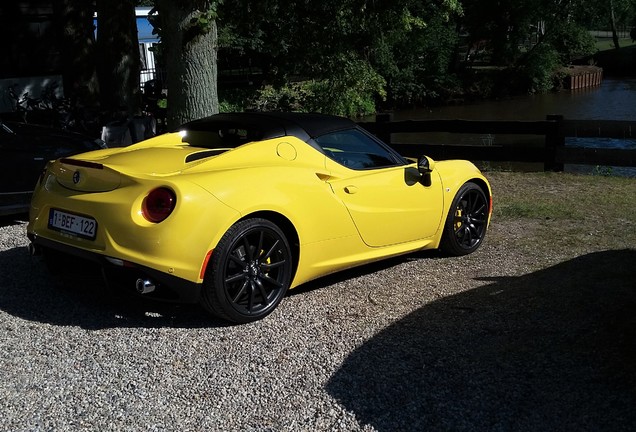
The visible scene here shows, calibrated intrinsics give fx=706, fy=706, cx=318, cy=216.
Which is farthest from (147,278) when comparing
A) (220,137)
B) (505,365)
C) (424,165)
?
(424,165)

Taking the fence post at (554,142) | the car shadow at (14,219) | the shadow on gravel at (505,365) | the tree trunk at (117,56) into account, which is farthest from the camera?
the tree trunk at (117,56)

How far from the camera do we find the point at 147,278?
13.9 ft

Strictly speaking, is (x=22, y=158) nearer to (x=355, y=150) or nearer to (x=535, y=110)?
(x=355, y=150)

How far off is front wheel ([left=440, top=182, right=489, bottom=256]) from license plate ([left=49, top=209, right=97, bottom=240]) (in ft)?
10.0

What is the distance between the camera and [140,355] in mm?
4078

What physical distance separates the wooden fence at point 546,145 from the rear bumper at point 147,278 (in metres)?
8.33

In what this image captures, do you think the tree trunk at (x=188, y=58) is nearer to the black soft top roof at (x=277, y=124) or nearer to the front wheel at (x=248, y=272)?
the black soft top roof at (x=277, y=124)

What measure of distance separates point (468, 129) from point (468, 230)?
5.94 metres

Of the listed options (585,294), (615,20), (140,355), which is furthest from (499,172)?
(615,20)

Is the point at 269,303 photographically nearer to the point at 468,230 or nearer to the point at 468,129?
the point at 468,230

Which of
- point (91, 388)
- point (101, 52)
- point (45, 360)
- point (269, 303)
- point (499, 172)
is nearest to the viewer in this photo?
point (91, 388)

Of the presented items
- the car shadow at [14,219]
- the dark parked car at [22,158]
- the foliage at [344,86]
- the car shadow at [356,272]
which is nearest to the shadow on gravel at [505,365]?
the car shadow at [356,272]

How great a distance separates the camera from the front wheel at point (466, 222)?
244 inches

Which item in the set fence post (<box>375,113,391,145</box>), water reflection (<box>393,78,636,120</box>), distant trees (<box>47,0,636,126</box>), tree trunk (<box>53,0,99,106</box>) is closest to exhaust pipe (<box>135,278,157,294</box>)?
distant trees (<box>47,0,636,126</box>)
